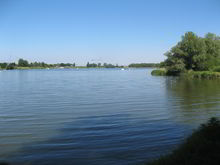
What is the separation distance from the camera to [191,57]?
75.1 metres

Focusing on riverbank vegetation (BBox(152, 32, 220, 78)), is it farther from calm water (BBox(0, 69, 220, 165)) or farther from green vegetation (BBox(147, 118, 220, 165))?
green vegetation (BBox(147, 118, 220, 165))

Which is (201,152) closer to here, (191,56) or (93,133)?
(93,133)

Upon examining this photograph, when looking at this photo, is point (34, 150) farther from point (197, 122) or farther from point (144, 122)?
point (197, 122)

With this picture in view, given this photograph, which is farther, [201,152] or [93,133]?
[93,133]

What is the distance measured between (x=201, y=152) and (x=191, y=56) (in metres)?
72.2

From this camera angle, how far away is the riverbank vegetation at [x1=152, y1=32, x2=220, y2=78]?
7319 centimetres

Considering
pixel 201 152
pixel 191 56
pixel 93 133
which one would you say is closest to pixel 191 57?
pixel 191 56

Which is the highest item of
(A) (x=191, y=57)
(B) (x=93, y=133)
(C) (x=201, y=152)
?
(A) (x=191, y=57)

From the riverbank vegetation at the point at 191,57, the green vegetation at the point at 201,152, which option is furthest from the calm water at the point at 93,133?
the riverbank vegetation at the point at 191,57

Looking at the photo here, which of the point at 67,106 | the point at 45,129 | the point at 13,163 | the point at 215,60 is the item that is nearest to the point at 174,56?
the point at 215,60

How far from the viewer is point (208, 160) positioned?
6.48m

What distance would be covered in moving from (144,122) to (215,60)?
218 feet

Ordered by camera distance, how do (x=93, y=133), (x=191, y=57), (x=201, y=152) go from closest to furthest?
(x=201, y=152) → (x=93, y=133) → (x=191, y=57)

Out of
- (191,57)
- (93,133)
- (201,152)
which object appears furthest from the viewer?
(191,57)
